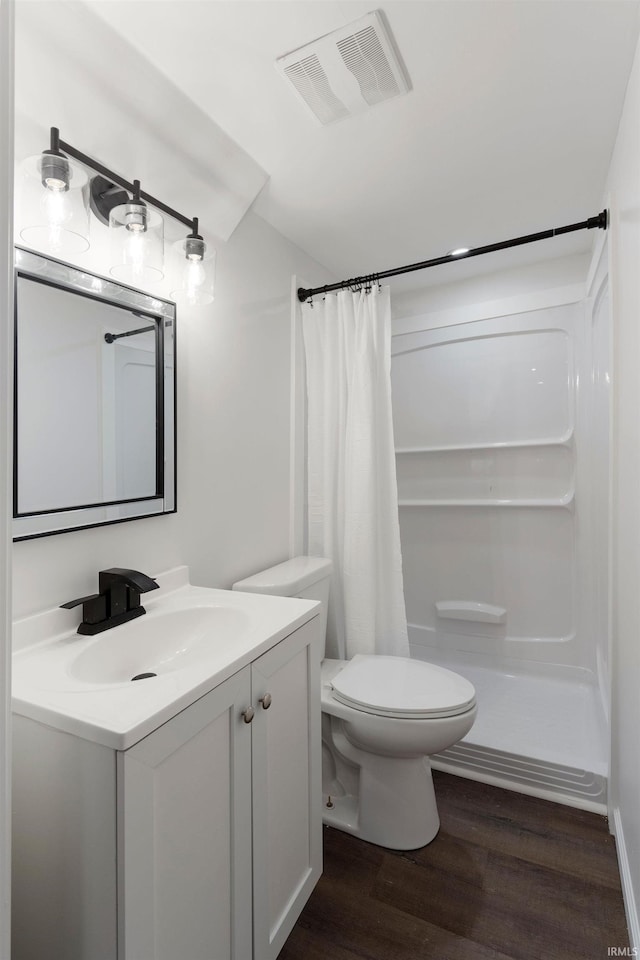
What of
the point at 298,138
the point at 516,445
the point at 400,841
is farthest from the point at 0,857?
the point at 516,445

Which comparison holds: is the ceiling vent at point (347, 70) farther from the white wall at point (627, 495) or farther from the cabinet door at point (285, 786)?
the cabinet door at point (285, 786)

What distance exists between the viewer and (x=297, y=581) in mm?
1726

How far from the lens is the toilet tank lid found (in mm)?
1669

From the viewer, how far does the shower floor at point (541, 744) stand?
1.72 m

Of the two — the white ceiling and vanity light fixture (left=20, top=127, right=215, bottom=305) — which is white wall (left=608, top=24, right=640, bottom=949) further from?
vanity light fixture (left=20, top=127, right=215, bottom=305)

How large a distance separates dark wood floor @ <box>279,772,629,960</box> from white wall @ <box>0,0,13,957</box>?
44.6 inches

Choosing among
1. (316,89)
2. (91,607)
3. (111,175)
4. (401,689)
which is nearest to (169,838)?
(91,607)

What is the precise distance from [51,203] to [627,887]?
7.58ft

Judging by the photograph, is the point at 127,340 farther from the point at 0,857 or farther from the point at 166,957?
the point at 166,957

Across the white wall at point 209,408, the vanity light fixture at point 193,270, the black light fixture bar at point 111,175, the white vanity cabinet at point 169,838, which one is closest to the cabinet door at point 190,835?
the white vanity cabinet at point 169,838

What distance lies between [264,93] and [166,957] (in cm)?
197

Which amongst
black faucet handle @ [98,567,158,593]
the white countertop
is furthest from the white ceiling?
the white countertop

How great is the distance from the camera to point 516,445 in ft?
8.45

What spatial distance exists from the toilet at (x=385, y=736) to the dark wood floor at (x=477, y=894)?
0.07m
